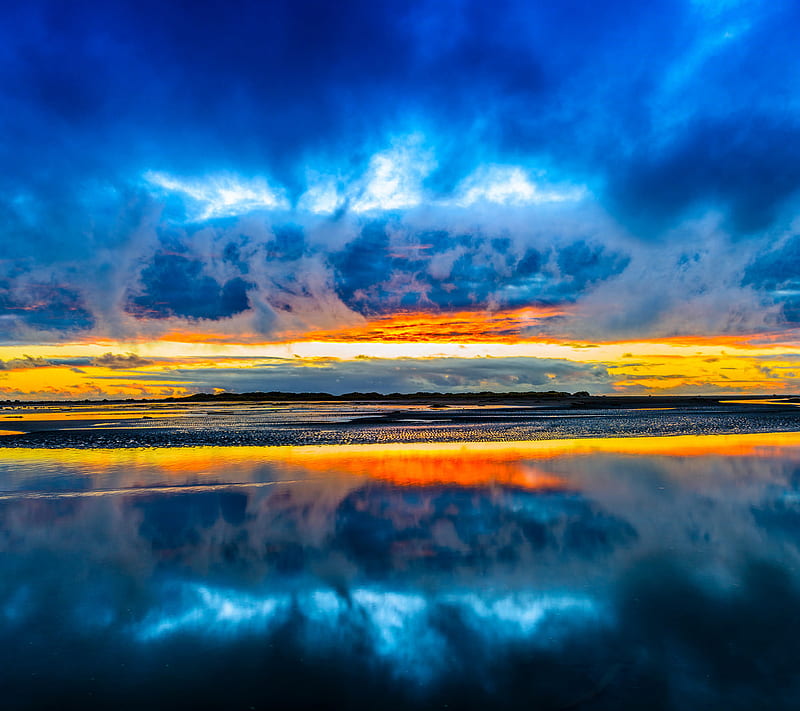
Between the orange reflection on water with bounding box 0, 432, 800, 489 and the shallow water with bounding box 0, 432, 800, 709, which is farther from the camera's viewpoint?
the orange reflection on water with bounding box 0, 432, 800, 489

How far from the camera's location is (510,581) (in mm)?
9797

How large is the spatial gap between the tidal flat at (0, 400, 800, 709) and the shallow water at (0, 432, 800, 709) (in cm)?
4

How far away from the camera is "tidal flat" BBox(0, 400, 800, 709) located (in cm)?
654

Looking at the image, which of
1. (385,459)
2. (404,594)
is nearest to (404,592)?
(404,594)

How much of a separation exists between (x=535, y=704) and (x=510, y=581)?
12.4 ft

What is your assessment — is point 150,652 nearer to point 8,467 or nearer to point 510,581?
point 510,581

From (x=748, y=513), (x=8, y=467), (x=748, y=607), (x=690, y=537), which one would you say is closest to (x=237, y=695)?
(x=748, y=607)

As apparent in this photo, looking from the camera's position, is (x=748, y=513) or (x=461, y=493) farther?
(x=461, y=493)

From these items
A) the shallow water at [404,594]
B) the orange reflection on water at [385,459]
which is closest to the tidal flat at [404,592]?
the shallow water at [404,594]

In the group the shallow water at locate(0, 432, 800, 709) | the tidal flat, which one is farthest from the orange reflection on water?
the shallow water at locate(0, 432, 800, 709)

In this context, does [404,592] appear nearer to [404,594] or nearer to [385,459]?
[404,594]

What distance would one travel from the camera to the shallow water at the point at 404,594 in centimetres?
654

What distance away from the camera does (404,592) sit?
9.38 m

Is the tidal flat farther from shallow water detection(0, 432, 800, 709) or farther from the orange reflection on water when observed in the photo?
the orange reflection on water
